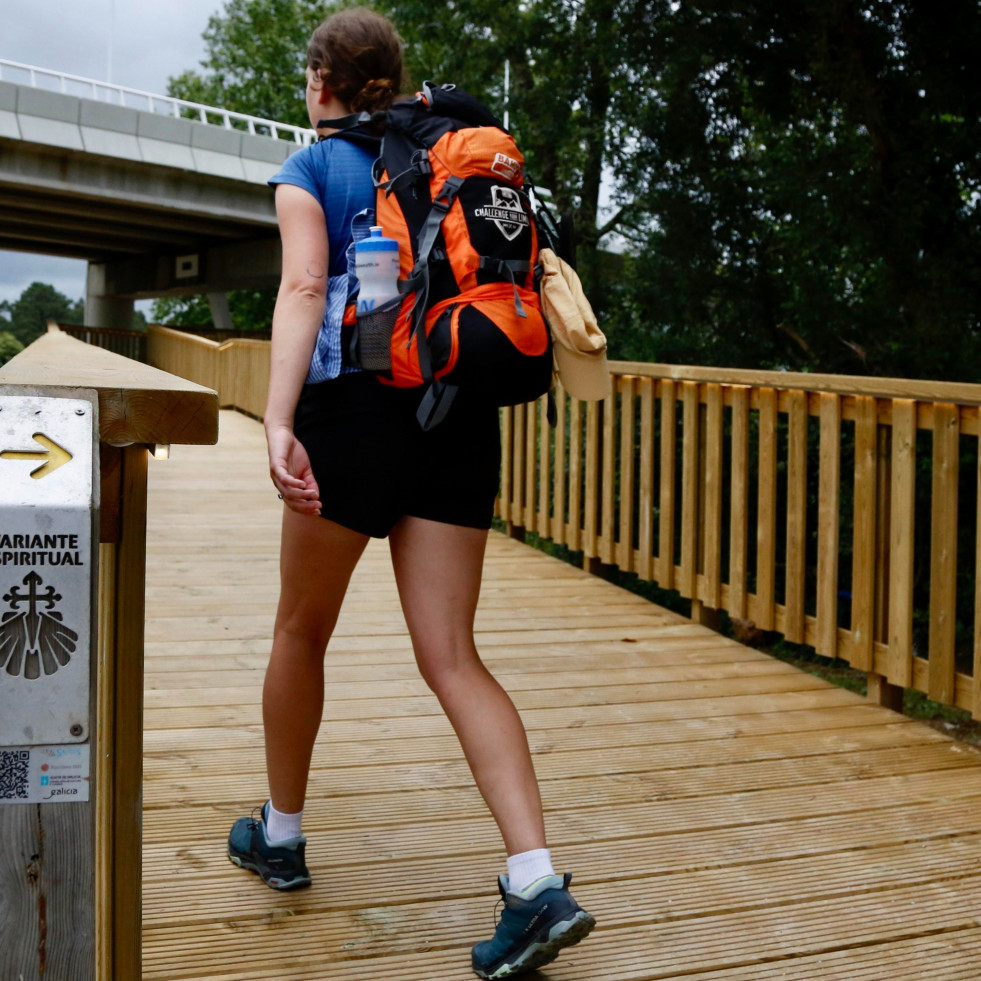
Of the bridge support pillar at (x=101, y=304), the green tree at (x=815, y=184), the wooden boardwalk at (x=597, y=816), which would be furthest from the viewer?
the bridge support pillar at (x=101, y=304)

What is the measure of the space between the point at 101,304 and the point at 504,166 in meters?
36.7

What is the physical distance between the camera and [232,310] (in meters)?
44.7

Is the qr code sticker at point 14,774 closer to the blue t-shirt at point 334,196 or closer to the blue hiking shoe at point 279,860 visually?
the blue t-shirt at point 334,196

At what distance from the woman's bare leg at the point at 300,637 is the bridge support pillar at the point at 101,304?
35697 millimetres

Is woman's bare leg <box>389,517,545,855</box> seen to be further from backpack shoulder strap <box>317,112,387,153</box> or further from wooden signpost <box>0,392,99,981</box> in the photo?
wooden signpost <box>0,392,99,981</box>

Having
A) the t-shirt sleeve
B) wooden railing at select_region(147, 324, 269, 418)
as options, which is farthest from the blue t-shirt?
wooden railing at select_region(147, 324, 269, 418)

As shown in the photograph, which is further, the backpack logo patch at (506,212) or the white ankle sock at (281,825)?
the white ankle sock at (281,825)

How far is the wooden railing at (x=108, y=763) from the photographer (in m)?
1.03

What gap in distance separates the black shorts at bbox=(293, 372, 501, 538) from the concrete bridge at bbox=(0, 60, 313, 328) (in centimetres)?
2063

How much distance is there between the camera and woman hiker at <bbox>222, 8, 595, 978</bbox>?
1.86 m

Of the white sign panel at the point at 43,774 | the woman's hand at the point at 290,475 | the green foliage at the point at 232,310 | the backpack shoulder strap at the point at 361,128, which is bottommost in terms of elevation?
the white sign panel at the point at 43,774

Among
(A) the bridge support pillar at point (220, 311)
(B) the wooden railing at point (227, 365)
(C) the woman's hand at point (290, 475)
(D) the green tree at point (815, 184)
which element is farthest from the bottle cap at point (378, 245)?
(A) the bridge support pillar at point (220, 311)

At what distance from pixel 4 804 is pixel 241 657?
9.81 ft

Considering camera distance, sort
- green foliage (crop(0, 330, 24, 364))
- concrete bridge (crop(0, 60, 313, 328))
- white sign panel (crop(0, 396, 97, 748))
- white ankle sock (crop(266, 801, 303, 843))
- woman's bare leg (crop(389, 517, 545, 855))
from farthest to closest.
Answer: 1. concrete bridge (crop(0, 60, 313, 328))
2. green foliage (crop(0, 330, 24, 364))
3. white ankle sock (crop(266, 801, 303, 843))
4. woman's bare leg (crop(389, 517, 545, 855))
5. white sign panel (crop(0, 396, 97, 748))
